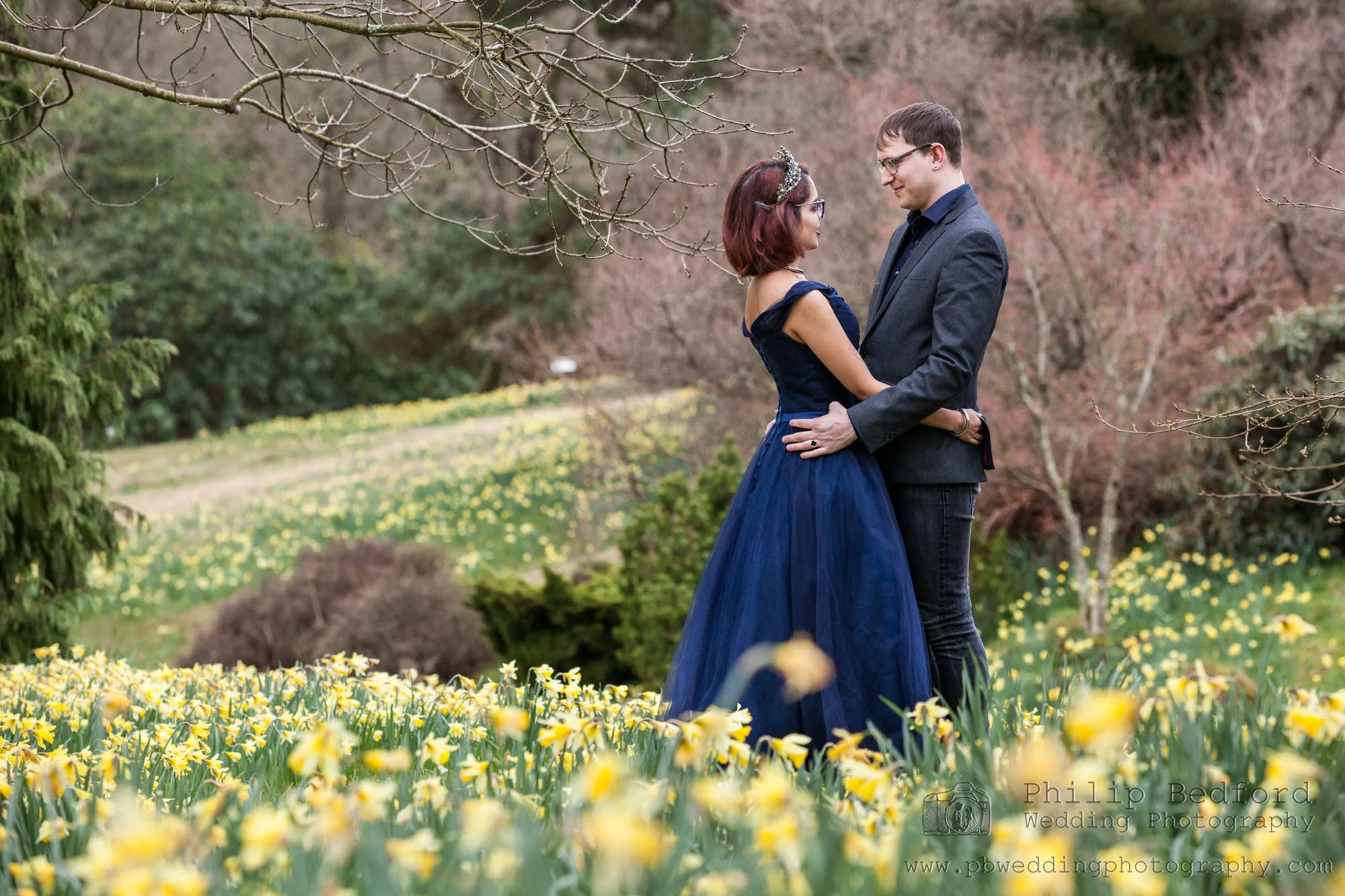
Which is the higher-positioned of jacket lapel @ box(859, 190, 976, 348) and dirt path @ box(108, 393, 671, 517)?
jacket lapel @ box(859, 190, 976, 348)

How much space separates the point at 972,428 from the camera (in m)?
3.12

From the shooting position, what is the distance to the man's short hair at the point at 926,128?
10.2ft

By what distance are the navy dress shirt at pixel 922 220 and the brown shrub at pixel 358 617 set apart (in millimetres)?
4874

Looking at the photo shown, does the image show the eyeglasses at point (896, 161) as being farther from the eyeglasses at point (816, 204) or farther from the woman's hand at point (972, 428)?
the woman's hand at point (972, 428)

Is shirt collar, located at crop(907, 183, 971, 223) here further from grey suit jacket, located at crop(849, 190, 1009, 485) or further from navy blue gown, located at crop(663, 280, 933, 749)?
navy blue gown, located at crop(663, 280, 933, 749)

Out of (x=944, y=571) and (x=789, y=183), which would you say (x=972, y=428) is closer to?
(x=944, y=571)

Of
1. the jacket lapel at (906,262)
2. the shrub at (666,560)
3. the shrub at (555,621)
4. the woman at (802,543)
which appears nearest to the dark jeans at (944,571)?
the woman at (802,543)

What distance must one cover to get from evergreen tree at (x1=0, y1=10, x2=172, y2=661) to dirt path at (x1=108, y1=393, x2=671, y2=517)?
898 centimetres

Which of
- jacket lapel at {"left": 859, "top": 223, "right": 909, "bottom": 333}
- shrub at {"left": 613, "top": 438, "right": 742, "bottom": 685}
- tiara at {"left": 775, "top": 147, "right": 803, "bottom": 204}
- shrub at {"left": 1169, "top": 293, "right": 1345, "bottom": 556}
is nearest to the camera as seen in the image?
tiara at {"left": 775, "top": 147, "right": 803, "bottom": 204}

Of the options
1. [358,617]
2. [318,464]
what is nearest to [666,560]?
[358,617]

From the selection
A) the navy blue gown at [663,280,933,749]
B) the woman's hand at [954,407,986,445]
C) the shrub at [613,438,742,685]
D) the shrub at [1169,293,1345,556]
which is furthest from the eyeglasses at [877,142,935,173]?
the shrub at [1169,293,1345,556]

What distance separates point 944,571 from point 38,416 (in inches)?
206

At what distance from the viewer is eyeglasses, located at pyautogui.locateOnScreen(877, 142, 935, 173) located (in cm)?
313

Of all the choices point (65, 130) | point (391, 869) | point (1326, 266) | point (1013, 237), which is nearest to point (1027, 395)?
point (1013, 237)
